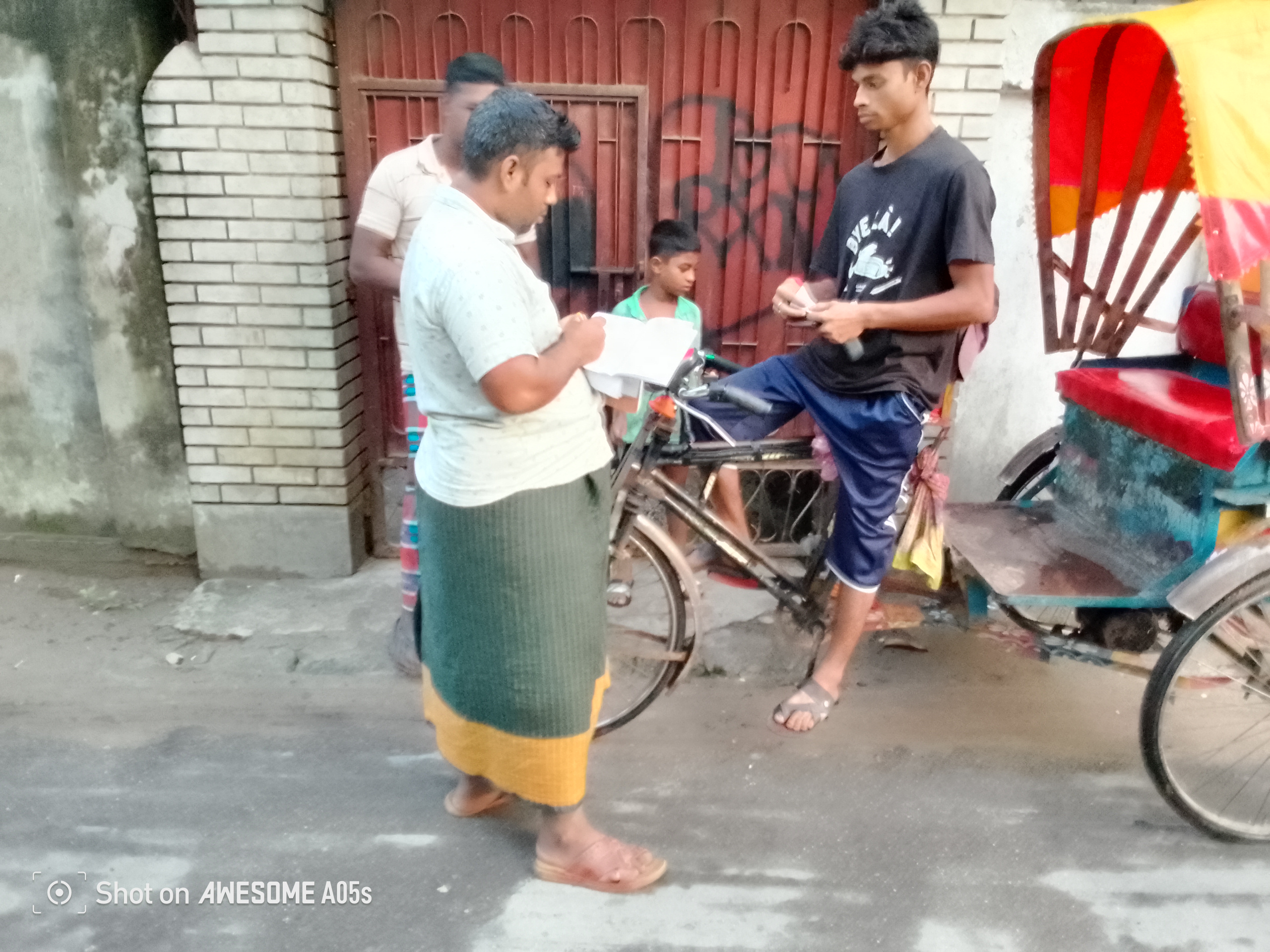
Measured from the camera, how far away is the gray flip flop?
123 inches

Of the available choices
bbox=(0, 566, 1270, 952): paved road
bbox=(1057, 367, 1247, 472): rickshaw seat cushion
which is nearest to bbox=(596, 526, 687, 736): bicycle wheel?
bbox=(0, 566, 1270, 952): paved road

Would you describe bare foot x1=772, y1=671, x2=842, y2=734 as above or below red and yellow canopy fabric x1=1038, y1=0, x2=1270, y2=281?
below

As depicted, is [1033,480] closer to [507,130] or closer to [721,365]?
[721,365]

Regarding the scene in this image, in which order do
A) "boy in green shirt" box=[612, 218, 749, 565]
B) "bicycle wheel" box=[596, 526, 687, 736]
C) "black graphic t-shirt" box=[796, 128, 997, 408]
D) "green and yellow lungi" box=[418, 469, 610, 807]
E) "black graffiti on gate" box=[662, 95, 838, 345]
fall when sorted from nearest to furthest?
"green and yellow lungi" box=[418, 469, 610, 807] < "black graphic t-shirt" box=[796, 128, 997, 408] < "bicycle wheel" box=[596, 526, 687, 736] < "boy in green shirt" box=[612, 218, 749, 565] < "black graffiti on gate" box=[662, 95, 838, 345]

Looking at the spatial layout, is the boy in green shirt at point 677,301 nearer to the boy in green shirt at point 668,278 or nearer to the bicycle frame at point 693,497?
the boy in green shirt at point 668,278

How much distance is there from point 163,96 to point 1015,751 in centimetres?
387

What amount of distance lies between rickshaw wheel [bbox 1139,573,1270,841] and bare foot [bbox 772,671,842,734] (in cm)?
93

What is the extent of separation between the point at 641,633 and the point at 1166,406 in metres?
1.70

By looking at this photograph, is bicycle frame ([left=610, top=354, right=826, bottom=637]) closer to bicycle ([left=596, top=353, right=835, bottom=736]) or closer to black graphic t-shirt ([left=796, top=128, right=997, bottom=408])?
bicycle ([left=596, top=353, right=835, bottom=736])

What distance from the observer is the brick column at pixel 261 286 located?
3.57 meters

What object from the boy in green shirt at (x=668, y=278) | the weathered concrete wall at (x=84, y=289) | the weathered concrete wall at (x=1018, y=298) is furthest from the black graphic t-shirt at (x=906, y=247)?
the weathered concrete wall at (x=84, y=289)

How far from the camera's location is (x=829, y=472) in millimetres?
2979

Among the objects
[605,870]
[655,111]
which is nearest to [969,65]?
[655,111]

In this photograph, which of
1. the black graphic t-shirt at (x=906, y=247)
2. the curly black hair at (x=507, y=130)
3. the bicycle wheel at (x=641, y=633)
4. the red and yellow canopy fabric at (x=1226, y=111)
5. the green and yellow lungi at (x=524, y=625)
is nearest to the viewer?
the curly black hair at (x=507, y=130)
